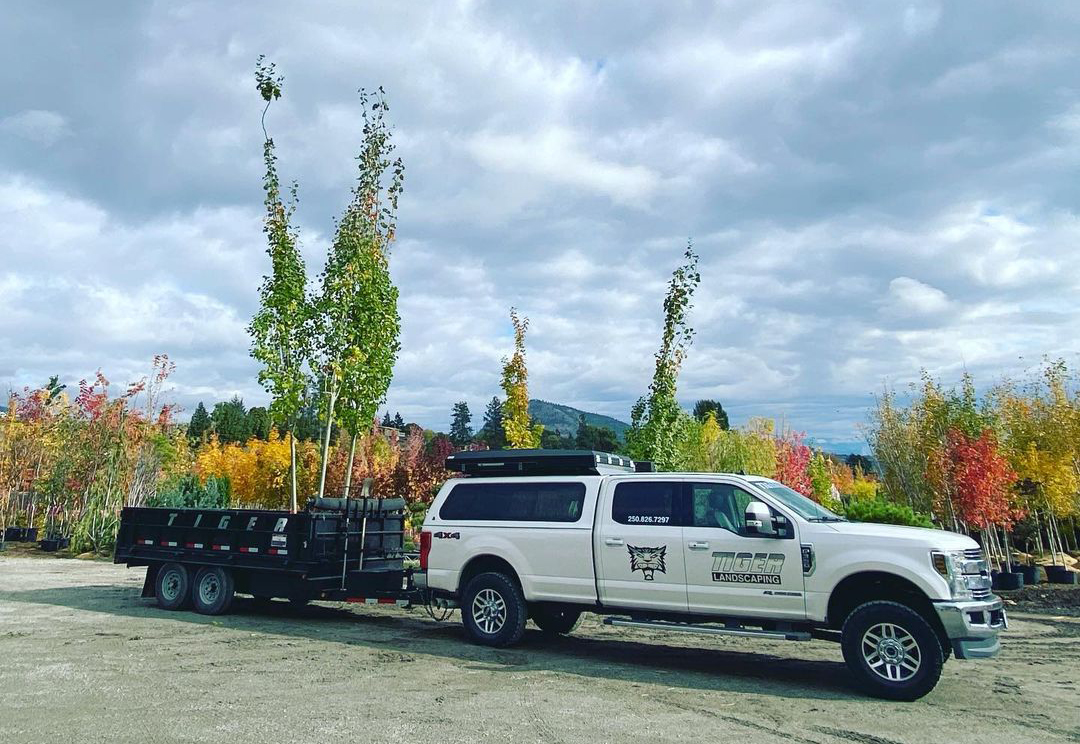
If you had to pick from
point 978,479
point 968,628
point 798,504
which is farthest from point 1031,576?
point 968,628

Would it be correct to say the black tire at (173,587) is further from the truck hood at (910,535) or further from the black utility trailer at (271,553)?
the truck hood at (910,535)

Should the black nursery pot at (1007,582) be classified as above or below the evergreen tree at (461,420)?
below

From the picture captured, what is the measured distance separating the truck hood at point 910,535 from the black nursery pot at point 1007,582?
396 inches

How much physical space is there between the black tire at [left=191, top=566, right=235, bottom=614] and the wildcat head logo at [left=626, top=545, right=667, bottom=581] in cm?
663

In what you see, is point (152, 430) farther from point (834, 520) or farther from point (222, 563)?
point (834, 520)

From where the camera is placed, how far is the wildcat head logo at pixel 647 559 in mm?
8788

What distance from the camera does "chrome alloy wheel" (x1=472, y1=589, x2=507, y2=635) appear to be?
31.9ft

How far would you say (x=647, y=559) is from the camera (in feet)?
29.1

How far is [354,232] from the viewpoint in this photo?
16.2 m

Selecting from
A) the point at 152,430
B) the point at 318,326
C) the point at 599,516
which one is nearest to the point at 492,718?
the point at 599,516

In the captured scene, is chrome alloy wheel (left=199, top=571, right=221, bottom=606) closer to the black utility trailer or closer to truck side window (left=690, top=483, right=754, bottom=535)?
the black utility trailer

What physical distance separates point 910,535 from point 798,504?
131 centimetres

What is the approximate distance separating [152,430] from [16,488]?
5689mm

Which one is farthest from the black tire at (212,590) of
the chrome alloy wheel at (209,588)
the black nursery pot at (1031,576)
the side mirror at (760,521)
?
the black nursery pot at (1031,576)
